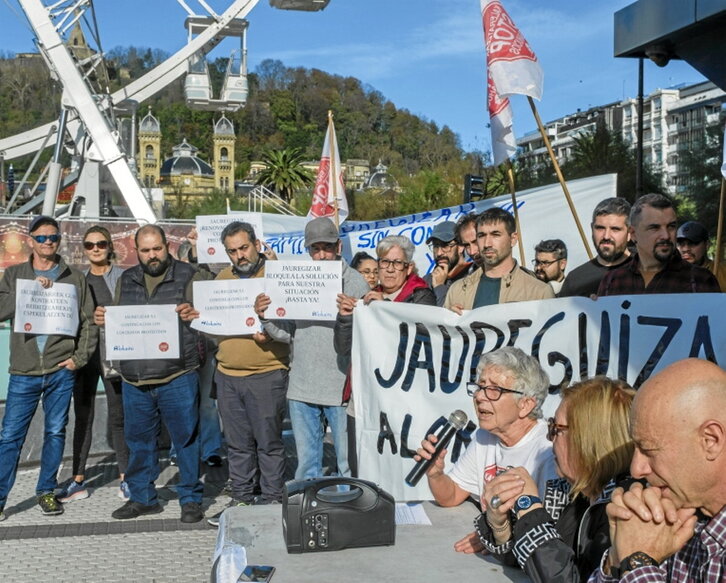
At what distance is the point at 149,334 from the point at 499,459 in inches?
126

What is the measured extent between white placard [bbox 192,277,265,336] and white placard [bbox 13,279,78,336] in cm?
108

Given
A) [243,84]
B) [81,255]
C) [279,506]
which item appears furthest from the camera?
[243,84]

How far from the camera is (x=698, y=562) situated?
6.52 ft

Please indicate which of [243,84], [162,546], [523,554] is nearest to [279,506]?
[523,554]

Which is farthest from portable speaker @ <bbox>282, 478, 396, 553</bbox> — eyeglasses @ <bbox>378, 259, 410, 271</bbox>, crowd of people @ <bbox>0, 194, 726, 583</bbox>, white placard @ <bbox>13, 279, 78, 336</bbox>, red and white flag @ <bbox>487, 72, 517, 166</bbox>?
red and white flag @ <bbox>487, 72, 517, 166</bbox>

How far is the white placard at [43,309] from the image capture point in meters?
6.31

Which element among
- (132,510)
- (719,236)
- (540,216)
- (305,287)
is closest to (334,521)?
(305,287)

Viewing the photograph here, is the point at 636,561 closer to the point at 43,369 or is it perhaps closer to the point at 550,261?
the point at 550,261

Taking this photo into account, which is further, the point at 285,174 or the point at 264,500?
the point at 285,174

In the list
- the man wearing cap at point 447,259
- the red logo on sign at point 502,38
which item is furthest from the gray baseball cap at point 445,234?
the red logo on sign at point 502,38

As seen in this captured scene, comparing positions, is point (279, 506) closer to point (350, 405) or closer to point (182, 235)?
point (350, 405)

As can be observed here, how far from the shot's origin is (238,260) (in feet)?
19.9

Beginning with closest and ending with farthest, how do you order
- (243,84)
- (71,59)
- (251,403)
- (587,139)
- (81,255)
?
(251,403) → (81,255) → (71,59) → (243,84) → (587,139)

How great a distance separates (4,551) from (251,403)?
1.66 metres
